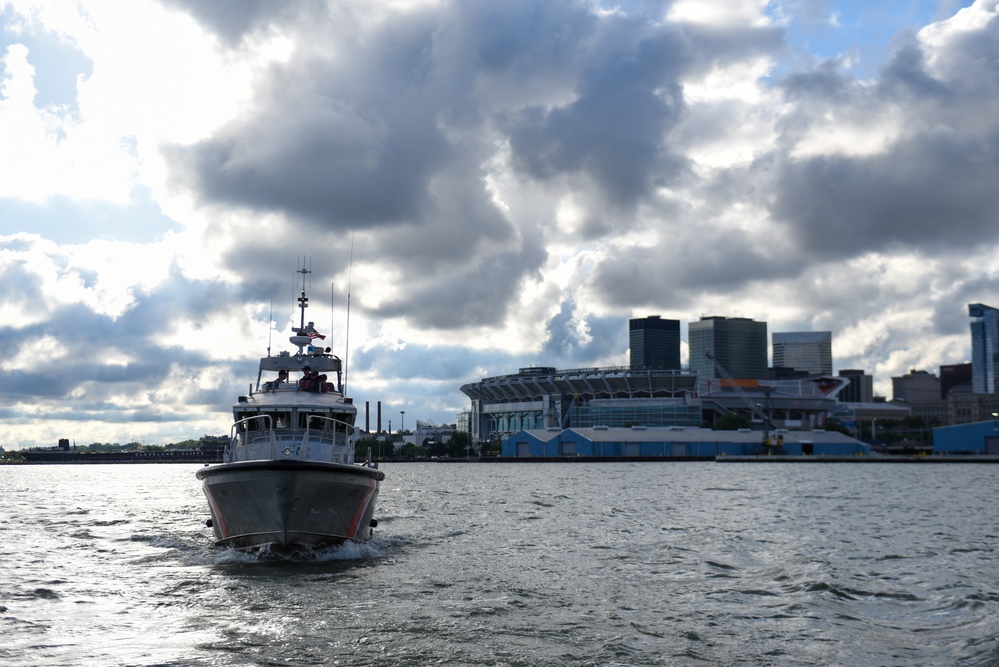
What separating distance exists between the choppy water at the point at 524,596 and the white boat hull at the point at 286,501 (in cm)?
Answer: 68

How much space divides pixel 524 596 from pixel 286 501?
8.70m

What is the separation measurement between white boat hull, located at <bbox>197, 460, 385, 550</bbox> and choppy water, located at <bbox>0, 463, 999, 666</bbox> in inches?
26.8

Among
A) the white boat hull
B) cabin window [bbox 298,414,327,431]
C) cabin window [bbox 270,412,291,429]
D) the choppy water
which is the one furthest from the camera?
cabin window [bbox 270,412,291,429]

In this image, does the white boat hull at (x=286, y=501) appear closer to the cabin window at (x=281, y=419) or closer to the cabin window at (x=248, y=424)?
the cabin window at (x=248, y=424)

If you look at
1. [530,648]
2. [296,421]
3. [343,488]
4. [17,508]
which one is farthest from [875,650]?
[17,508]

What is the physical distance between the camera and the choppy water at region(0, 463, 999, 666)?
18.0 metres

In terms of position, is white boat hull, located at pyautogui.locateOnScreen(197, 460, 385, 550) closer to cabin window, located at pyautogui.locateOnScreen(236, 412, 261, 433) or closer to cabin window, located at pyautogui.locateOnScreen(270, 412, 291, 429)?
cabin window, located at pyautogui.locateOnScreen(236, 412, 261, 433)

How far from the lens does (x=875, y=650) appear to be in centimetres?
1838

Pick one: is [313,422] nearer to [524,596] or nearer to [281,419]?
[281,419]

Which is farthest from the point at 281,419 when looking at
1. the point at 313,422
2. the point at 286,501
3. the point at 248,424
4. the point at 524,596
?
the point at 524,596

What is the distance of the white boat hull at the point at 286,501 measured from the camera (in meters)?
28.8

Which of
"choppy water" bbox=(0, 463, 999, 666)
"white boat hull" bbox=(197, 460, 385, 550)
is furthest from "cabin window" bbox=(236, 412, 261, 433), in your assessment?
"choppy water" bbox=(0, 463, 999, 666)

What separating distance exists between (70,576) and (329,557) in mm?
7190

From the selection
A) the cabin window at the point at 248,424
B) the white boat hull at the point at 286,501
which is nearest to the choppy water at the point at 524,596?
the white boat hull at the point at 286,501
